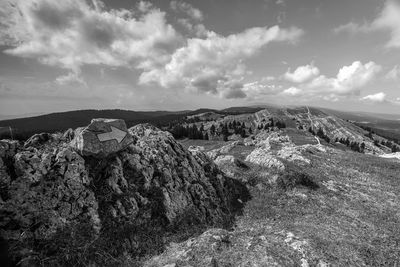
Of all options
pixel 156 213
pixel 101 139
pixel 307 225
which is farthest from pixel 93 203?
pixel 307 225

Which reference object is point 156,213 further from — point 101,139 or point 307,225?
point 307,225

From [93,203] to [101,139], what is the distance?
201 inches

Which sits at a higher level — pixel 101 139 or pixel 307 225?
pixel 101 139

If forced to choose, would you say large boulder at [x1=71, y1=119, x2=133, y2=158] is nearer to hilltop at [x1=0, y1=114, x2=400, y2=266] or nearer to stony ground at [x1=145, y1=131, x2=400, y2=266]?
hilltop at [x1=0, y1=114, x2=400, y2=266]

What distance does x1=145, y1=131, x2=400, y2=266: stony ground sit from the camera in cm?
1315

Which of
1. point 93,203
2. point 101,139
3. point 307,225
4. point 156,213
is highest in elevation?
point 101,139

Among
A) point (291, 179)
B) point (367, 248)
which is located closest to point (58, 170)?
point (367, 248)

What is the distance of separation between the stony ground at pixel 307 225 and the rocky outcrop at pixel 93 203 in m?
2.40

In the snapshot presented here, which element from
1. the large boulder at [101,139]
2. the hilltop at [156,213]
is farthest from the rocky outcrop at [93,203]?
the large boulder at [101,139]

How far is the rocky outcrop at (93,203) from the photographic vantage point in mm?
12508

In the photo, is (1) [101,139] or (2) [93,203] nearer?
(2) [93,203]

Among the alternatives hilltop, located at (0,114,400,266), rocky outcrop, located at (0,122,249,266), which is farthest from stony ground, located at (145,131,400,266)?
rocky outcrop, located at (0,122,249,266)

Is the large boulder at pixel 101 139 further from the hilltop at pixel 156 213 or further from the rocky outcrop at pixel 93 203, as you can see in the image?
the rocky outcrop at pixel 93 203

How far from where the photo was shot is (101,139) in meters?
18.0
